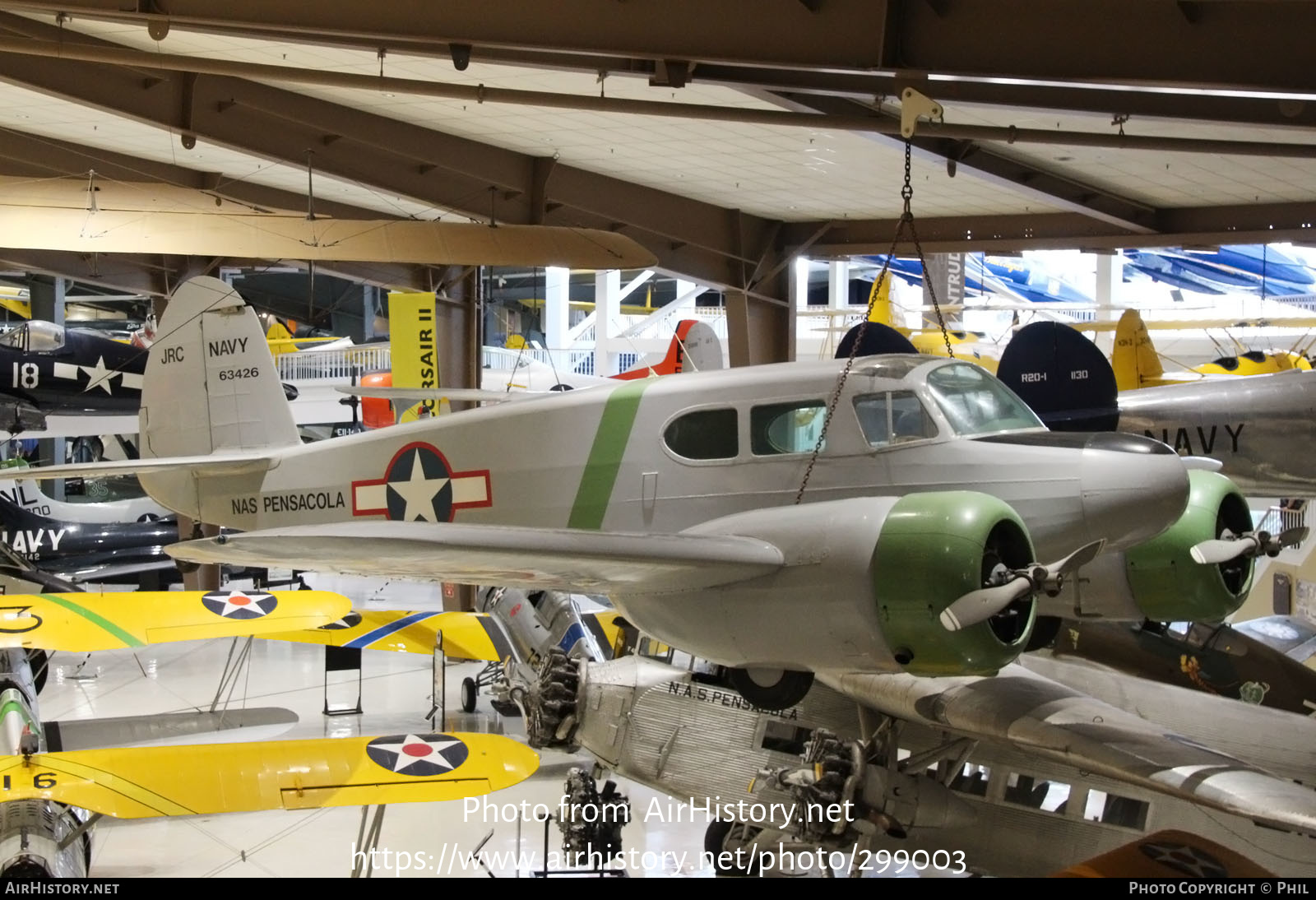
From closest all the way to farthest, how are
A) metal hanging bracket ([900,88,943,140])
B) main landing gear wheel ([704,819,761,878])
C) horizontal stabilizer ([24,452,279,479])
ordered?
1. metal hanging bracket ([900,88,943,140])
2. horizontal stabilizer ([24,452,279,479])
3. main landing gear wheel ([704,819,761,878])

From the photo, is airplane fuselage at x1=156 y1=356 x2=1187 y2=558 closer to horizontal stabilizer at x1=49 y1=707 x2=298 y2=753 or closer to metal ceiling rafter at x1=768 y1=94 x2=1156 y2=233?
metal ceiling rafter at x1=768 y1=94 x2=1156 y2=233

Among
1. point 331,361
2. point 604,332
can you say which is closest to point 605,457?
point 604,332

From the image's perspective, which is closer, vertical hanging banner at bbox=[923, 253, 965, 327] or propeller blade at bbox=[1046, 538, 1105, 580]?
propeller blade at bbox=[1046, 538, 1105, 580]

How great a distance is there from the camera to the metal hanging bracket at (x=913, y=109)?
201 inches

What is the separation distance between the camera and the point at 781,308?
12.9 metres

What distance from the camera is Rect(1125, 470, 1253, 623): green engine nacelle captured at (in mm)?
6113

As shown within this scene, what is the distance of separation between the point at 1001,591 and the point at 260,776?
3.78m

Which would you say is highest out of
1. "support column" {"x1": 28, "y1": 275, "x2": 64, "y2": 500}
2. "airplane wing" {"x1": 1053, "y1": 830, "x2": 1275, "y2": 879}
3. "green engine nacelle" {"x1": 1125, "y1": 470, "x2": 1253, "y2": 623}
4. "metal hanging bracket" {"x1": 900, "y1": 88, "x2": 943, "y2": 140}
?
"support column" {"x1": 28, "y1": 275, "x2": 64, "y2": 500}

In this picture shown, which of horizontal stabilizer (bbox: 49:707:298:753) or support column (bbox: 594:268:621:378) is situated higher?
support column (bbox: 594:268:621:378)

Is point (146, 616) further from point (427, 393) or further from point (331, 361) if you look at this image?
point (331, 361)

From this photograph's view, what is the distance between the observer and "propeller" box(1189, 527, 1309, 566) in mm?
5621

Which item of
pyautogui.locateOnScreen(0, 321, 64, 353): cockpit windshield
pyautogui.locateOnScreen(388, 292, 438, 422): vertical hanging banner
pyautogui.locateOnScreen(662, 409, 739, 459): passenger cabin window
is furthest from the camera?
pyautogui.locateOnScreen(0, 321, 64, 353): cockpit windshield

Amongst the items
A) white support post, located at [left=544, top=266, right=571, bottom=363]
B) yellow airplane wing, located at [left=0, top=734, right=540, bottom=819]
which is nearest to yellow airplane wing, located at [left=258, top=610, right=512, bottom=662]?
yellow airplane wing, located at [left=0, top=734, right=540, bottom=819]

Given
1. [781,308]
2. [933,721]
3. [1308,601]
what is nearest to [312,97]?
[781,308]
